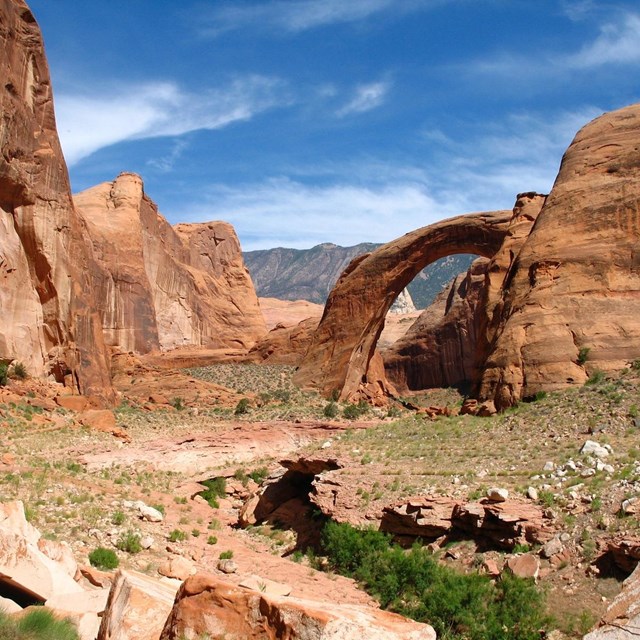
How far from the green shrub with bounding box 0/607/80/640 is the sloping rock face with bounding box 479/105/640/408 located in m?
16.2

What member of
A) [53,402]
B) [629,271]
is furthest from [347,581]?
[53,402]

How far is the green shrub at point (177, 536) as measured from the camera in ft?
43.9

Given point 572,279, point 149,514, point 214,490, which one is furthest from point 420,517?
point 572,279

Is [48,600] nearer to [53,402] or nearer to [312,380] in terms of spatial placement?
[53,402]

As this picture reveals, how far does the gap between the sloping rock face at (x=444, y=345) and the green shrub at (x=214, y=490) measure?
105ft

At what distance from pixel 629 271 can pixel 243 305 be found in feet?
164

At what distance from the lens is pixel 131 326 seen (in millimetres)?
48562

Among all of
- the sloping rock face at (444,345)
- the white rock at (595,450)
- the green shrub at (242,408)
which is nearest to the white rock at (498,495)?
the white rock at (595,450)

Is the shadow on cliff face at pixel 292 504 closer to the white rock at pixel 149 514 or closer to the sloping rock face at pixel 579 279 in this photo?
the white rock at pixel 149 514

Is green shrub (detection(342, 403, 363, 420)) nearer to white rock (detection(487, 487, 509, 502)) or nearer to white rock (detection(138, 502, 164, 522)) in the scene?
white rock (detection(138, 502, 164, 522))

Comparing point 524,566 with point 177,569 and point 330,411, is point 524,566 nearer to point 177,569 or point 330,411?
point 177,569

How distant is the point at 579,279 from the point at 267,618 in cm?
1871

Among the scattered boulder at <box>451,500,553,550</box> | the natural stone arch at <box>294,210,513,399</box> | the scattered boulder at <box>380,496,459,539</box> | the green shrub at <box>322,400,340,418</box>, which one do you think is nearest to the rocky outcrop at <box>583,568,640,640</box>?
the scattered boulder at <box>451,500,553,550</box>

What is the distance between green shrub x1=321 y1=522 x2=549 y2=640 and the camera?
369 inches
